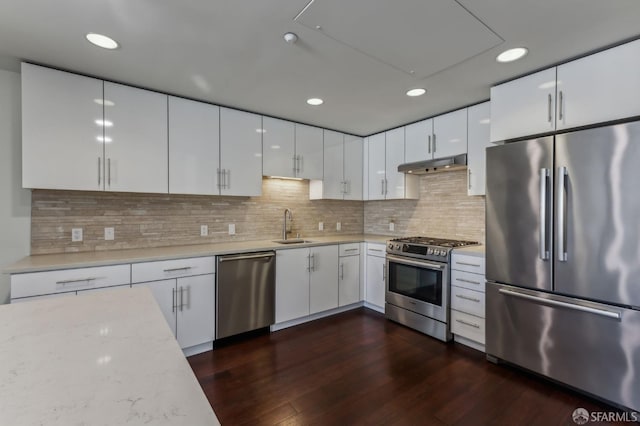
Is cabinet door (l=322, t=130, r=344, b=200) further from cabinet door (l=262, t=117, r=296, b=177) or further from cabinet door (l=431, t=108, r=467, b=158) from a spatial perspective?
cabinet door (l=431, t=108, r=467, b=158)

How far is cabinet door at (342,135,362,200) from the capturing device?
407cm

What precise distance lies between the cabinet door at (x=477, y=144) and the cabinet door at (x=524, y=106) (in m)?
0.31

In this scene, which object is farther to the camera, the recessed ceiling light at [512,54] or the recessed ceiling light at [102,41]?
the recessed ceiling light at [512,54]

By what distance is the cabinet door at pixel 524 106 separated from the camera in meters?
2.22

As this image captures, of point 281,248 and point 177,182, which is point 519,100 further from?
point 177,182

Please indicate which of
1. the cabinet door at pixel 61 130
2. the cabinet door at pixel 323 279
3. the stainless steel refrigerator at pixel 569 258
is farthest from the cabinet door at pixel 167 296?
the stainless steel refrigerator at pixel 569 258

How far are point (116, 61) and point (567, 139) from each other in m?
3.15

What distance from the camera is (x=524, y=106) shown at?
234cm

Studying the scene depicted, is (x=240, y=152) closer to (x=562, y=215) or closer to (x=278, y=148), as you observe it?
(x=278, y=148)

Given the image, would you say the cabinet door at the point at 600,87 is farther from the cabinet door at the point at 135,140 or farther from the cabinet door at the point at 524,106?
the cabinet door at the point at 135,140

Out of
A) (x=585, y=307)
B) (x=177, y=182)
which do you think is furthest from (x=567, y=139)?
(x=177, y=182)

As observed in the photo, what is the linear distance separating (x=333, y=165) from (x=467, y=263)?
1980 millimetres

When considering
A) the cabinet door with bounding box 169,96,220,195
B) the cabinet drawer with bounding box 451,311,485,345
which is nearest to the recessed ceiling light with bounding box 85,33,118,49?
the cabinet door with bounding box 169,96,220,195

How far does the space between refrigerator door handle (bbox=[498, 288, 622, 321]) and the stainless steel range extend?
1.96 feet
